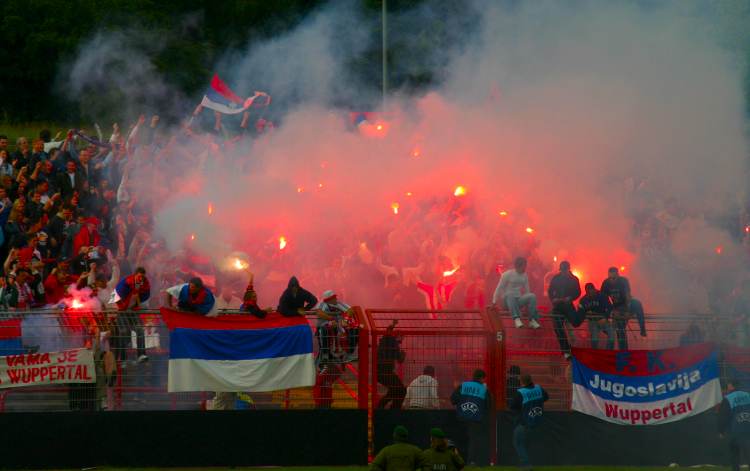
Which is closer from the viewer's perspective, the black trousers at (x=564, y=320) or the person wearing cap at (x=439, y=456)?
the person wearing cap at (x=439, y=456)

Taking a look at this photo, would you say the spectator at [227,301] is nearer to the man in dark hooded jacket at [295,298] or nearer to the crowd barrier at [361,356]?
the man in dark hooded jacket at [295,298]

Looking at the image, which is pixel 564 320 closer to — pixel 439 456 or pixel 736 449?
pixel 736 449

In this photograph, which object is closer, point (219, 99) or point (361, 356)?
point (361, 356)

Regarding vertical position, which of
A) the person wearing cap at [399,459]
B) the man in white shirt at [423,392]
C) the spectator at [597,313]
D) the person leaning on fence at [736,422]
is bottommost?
the person wearing cap at [399,459]

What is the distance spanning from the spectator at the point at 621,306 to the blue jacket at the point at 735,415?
1.16m

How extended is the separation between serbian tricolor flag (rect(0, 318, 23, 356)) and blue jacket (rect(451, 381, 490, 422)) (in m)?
4.50

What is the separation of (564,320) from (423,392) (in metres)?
1.70

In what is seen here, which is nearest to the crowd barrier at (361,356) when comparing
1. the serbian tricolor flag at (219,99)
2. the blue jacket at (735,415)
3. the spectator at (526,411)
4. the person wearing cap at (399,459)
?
the spectator at (526,411)

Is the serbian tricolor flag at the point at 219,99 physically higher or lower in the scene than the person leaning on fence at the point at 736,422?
higher

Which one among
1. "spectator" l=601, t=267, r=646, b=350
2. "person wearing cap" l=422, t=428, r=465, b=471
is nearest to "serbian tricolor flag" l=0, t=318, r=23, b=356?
"person wearing cap" l=422, t=428, r=465, b=471

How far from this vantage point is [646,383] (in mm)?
13500

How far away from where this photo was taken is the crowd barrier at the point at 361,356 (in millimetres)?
12883

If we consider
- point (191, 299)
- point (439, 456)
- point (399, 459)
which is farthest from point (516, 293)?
point (399, 459)

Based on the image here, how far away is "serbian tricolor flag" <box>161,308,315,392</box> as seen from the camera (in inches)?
514
